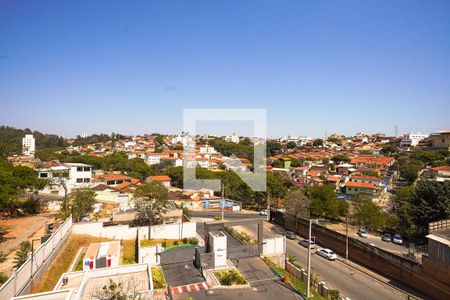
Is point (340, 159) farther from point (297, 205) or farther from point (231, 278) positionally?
point (231, 278)

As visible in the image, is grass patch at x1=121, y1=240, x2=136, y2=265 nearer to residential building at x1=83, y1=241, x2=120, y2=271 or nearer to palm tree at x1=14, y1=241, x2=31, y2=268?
residential building at x1=83, y1=241, x2=120, y2=271

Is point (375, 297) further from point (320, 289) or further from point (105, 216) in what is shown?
point (105, 216)

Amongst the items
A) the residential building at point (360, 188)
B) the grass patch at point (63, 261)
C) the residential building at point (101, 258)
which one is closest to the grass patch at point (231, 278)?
the residential building at point (101, 258)

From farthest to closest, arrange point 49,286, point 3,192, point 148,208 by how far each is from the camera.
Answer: point 148,208 < point 3,192 < point 49,286

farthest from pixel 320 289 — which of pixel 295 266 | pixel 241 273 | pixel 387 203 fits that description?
pixel 387 203

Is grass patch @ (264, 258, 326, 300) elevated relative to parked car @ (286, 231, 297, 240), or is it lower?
elevated

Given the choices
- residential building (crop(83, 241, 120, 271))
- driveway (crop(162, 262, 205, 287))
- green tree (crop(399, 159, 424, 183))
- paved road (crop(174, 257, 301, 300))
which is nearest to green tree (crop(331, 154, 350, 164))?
green tree (crop(399, 159, 424, 183))
